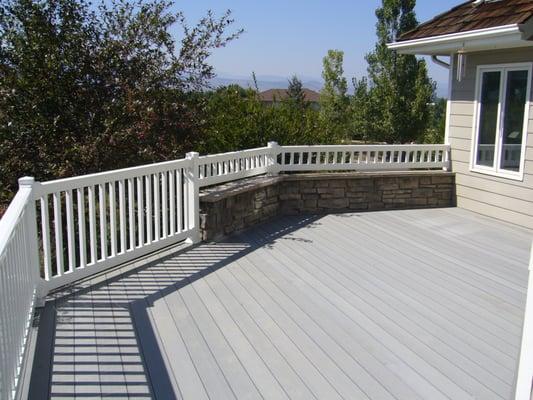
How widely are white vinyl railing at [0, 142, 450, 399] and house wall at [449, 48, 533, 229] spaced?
317 mm

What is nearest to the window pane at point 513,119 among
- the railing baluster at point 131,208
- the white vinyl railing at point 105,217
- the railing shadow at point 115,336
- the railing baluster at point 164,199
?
the railing shadow at point 115,336

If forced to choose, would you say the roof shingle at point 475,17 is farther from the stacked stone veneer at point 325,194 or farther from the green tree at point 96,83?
the green tree at point 96,83

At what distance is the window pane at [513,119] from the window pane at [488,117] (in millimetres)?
166

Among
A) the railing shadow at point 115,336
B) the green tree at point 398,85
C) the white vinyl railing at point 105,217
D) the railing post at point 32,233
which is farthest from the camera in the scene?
the green tree at point 398,85

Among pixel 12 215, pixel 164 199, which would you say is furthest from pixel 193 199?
pixel 12 215

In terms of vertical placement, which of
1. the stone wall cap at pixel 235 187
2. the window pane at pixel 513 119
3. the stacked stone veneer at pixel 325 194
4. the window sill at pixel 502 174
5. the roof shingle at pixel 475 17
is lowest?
the stacked stone veneer at pixel 325 194

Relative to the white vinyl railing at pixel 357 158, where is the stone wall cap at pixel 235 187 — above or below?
below

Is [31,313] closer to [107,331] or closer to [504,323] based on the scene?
[107,331]

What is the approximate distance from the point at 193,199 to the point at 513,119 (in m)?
4.37

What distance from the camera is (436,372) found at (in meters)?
2.95

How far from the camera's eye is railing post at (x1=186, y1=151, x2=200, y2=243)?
17.5 ft

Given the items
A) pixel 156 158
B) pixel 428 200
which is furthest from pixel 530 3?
pixel 156 158

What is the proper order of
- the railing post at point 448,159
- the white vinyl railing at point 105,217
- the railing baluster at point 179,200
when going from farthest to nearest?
1. the railing post at point 448,159
2. the railing baluster at point 179,200
3. the white vinyl railing at point 105,217

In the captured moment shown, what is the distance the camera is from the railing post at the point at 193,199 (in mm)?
5328
